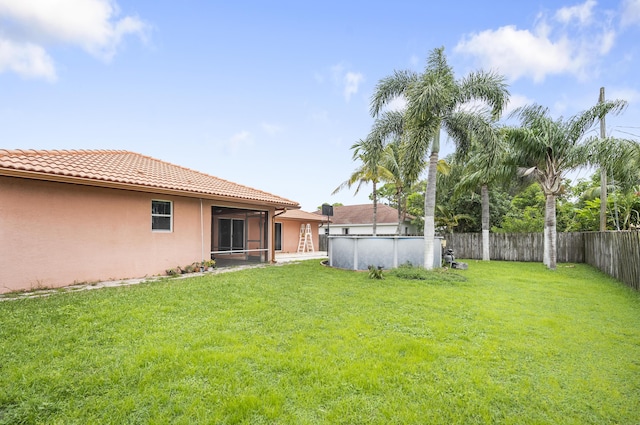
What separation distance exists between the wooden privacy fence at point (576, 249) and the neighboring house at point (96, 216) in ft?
39.8

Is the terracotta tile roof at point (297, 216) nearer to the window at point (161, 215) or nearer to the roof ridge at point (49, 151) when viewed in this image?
the window at point (161, 215)

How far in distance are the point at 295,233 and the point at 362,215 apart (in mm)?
9182

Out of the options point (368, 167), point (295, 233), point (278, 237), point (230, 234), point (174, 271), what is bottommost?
point (174, 271)

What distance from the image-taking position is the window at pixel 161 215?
995cm

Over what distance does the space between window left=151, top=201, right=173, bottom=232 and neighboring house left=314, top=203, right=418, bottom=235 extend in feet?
55.6

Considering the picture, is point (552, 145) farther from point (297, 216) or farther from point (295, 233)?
point (295, 233)

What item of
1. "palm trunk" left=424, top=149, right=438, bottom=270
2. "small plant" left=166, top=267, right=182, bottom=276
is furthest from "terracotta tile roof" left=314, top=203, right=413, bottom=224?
"small plant" left=166, top=267, right=182, bottom=276

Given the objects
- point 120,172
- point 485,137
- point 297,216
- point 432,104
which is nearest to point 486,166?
point 485,137

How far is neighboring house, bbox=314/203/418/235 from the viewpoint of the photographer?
26989 mm

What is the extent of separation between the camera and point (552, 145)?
13.3 meters

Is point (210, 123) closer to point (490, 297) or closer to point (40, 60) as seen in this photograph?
point (40, 60)

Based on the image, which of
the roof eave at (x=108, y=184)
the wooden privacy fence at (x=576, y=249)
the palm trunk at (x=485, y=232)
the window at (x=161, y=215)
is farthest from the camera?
the palm trunk at (x=485, y=232)

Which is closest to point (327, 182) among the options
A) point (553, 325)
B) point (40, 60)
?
point (40, 60)

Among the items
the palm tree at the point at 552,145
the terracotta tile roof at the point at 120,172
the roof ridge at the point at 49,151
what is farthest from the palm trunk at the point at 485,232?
the roof ridge at the point at 49,151
